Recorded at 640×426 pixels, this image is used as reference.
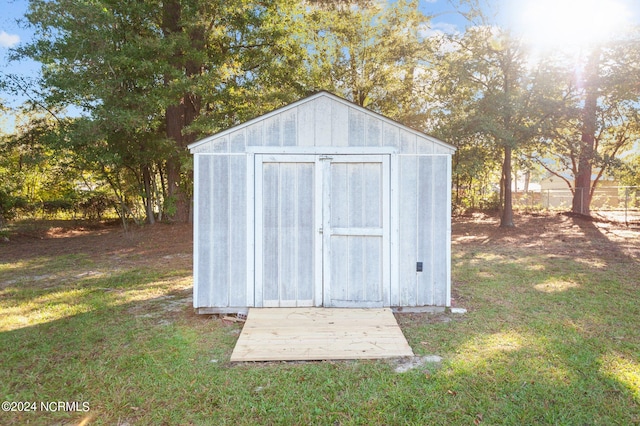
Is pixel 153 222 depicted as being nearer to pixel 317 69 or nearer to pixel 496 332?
pixel 317 69

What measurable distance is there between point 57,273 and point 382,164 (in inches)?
263

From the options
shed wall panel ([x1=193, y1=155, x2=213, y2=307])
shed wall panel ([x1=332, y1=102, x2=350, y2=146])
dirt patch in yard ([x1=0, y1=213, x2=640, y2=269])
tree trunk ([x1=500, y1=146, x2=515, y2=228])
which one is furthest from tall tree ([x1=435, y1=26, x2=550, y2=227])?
shed wall panel ([x1=193, y1=155, x2=213, y2=307])

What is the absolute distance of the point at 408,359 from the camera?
332cm

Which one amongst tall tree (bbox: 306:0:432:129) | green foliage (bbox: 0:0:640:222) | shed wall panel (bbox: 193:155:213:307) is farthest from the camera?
tall tree (bbox: 306:0:432:129)

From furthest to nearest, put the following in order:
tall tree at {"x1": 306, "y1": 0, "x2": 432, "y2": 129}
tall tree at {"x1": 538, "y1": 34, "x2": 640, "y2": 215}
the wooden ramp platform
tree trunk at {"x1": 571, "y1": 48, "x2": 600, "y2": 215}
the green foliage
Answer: tall tree at {"x1": 306, "y1": 0, "x2": 432, "y2": 129} < tree trunk at {"x1": 571, "y1": 48, "x2": 600, "y2": 215} < tall tree at {"x1": 538, "y1": 34, "x2": 640, "y2": 215} < the green foliage < the wooden ramp platform

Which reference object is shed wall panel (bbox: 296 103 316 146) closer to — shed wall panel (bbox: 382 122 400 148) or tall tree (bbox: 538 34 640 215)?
shed wall panel (bbox: 382 122 400 148)

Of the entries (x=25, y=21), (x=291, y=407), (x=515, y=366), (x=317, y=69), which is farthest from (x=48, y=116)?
(x=515, y=366)

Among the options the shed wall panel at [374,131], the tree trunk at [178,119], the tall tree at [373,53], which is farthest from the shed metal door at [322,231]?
the tall tree at [373,53]

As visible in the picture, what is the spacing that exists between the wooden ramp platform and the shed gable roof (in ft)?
6.60

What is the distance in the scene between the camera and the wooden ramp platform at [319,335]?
3.37 m

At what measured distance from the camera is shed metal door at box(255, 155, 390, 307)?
4469 mm

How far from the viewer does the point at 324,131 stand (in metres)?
4.44

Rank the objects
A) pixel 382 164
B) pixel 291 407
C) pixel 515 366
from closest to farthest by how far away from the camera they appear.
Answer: pixel 291 407 → pixel 515 366 → pixel 382 164

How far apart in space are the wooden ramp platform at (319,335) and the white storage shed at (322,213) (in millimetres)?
237
